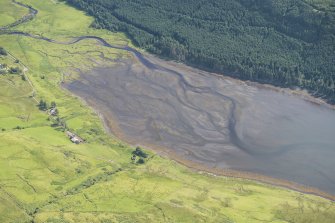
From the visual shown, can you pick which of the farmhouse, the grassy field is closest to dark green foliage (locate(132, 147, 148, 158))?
the grassy field

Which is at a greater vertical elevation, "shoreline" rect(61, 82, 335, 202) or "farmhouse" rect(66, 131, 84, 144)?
"shoreline" rect(61, 82, 335, 202)

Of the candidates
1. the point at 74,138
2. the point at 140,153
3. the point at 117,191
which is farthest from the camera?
the point at 74,138

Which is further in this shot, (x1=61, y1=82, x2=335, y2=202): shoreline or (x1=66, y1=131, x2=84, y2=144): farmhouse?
(x1=66, y1=131, x2=84, y2=144): farmhouse

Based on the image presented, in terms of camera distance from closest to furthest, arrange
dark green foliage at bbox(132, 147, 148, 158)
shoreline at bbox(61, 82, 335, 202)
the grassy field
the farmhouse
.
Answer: the grassy field, shoreline at bbox(61, 82, 335, 202), dark green foliage at bbox(132, 147, 148, 158), the farmhouse

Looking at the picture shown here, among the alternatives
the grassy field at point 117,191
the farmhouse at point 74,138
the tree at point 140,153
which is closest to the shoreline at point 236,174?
the grassy field at point 117,191

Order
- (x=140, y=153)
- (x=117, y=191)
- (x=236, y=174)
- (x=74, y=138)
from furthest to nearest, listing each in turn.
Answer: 1. (x=74, y=138)
2. (x=140, y=153)
3. (x=236, y=174)
4. (x=117, y=191)

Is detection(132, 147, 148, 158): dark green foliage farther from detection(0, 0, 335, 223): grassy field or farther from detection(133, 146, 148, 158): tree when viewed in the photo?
detection(0, 0, 335, 223): grassy field

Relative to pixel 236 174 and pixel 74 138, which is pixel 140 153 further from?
pixel 236 174

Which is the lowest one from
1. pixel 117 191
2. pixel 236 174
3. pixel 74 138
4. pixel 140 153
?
pixel 74 138

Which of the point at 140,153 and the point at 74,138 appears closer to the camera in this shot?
the point at 140,153

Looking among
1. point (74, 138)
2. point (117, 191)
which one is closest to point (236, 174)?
point (117, 191)

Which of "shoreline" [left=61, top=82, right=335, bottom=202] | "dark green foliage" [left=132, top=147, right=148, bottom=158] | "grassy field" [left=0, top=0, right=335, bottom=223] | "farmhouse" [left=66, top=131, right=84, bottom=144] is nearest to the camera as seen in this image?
"grassy field" [left=0, top=0, right=335, bottom=223]

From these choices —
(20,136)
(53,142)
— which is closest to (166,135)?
(53,142)
